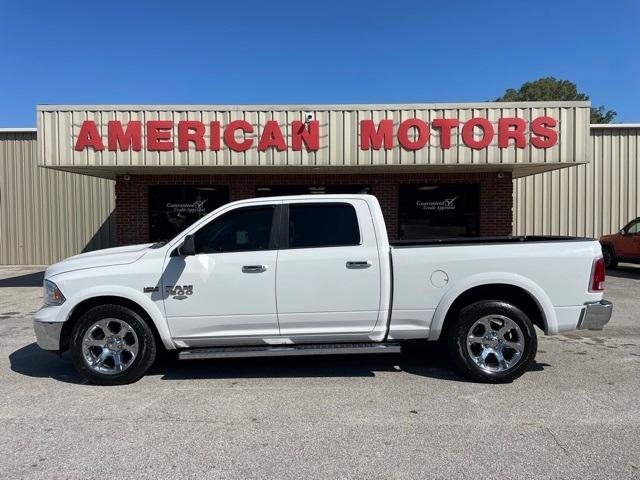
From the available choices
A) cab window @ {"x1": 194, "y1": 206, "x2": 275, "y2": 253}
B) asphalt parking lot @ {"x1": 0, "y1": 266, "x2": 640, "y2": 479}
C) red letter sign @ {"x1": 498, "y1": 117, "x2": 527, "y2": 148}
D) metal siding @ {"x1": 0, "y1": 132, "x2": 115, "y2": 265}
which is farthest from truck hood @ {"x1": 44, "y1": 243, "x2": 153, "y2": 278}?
metal siding @ {"x1": 0, "y1": 132, "x2": 115, "y2": 265}

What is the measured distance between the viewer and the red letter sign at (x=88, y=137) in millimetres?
10273

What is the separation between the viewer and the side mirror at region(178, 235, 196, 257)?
488 cm

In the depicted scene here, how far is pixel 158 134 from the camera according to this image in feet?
34.1

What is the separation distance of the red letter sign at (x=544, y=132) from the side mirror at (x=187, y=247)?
319 inches

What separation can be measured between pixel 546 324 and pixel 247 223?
317cm

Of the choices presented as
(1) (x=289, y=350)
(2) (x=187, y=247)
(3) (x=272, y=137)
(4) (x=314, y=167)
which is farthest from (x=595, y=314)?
(3) (x=272, y=137)

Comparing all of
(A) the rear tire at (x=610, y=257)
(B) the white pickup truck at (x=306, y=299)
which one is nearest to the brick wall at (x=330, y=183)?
(A) the rear tire at (x=610, y=257)

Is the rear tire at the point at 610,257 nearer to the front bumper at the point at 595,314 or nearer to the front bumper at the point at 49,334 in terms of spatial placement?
the front bumper at the point at 595,314

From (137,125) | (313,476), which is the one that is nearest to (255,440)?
(313,476)

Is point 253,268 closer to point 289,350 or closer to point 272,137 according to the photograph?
point 289,350

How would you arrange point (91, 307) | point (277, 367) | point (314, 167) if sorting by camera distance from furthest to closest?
point (314, 167) → point (277, 367) → point (91, 307)

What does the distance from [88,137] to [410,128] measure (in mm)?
6543

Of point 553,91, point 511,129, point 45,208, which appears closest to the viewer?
point 511,129

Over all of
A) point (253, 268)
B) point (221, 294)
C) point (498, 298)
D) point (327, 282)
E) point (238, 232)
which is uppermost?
point (238, 232)
